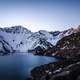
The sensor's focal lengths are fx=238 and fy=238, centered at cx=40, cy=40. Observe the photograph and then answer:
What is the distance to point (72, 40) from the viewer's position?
567 feet

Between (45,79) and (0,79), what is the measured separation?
16.8 metres

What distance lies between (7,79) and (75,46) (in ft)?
362

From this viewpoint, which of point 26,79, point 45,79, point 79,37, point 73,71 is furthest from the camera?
point 79,37

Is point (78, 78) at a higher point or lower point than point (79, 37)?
lower

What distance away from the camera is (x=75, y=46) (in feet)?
522

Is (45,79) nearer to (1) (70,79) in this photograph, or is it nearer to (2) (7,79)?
(1) (70,79)

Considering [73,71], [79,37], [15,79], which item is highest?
[79,37]

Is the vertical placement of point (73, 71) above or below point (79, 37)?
below

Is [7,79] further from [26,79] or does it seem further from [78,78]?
[78,78]

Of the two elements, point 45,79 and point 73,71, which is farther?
point 45,79

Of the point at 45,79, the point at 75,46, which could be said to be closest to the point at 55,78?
the point at 45,79

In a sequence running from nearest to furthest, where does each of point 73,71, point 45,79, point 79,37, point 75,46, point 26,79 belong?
point 73,71, point 45,79, point 26,79, point 75,46, point 79,37

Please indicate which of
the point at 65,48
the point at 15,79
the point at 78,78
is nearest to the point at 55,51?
the point at 65,48

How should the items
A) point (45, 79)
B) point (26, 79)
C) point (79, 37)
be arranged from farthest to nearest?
point (79, 37)
point (26, 79)
point (45, 79)
